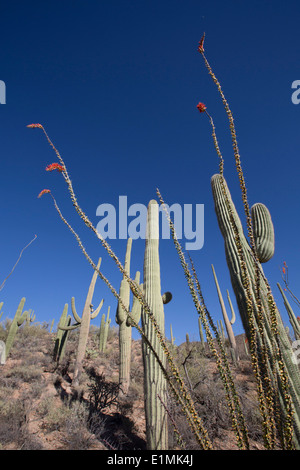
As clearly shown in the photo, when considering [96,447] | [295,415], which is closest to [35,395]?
[96,447]

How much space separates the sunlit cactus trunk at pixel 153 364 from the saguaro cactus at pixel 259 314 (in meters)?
1.28

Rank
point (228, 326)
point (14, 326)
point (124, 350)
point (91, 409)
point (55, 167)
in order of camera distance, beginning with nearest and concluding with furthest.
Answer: point (55, 167) < point (91, 409) < point (124, 350) < point (14, 326) < point (228, 326)

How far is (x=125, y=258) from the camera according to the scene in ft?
27.2

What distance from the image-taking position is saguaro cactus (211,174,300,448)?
1.34 meters

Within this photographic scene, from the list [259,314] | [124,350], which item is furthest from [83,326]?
[259,314]

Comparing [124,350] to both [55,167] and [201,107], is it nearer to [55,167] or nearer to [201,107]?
[55,167]

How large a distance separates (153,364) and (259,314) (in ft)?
9.39

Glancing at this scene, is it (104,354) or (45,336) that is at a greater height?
(45,336)

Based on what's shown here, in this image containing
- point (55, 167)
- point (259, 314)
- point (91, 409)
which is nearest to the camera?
point (259, 314)

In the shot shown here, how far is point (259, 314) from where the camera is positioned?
1.31 m

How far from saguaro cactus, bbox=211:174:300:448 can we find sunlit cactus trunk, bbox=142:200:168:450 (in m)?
1.28

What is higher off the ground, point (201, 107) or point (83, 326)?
point (201, 107)
